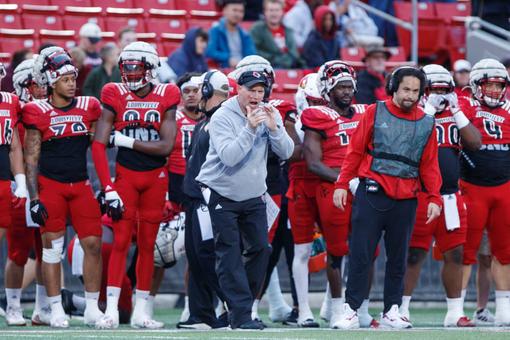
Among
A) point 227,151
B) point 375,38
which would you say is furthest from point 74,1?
point 227,151

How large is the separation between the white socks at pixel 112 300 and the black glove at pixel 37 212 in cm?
68

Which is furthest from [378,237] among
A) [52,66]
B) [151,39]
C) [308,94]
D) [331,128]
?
[151,39]

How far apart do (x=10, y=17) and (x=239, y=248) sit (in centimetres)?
768

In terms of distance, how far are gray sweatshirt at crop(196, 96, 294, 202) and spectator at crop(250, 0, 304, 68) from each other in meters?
6.58

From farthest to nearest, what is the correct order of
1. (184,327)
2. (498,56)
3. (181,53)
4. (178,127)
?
(498,56)
(181,53)
(178,127)
(184,327)

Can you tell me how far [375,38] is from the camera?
15.6 meters

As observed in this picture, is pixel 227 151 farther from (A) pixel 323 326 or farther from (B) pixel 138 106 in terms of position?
(A) pixel 323 326

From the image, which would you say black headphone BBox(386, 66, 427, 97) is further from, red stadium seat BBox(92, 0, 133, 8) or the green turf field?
red stadium seat BBox(92, 0, 133, 8)

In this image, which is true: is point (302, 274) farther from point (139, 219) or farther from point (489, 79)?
point (489, 79)

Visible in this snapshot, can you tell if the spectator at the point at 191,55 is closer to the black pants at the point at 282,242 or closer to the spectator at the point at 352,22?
the spectator at the point at 352,22

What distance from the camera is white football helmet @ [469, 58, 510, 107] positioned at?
970 cm

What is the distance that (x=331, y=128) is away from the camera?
9547mm

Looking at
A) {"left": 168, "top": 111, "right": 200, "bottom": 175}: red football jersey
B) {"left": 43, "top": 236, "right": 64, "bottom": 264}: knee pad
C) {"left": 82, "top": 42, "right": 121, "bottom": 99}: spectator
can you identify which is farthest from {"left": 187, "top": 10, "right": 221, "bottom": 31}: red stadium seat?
{"left": 43, "top": 236, "right": 64, "bottom": 264}: knee pad

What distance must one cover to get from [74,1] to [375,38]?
364 cm
